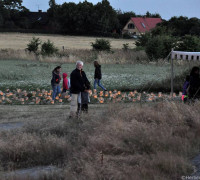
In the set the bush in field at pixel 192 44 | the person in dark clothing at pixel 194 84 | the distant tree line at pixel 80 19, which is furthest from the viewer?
the distant tree line at pixel 80 19

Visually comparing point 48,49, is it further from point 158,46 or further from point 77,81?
point 77,81

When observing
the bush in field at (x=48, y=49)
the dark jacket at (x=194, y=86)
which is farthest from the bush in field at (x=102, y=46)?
the dark jacket at (x=194, y=86)

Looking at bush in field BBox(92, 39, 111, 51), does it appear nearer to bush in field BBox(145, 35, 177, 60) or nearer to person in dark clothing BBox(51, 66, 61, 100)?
bush in field BBox(145, 35, 177, 60)

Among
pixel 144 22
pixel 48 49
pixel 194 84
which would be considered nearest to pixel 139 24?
pixel 144 22

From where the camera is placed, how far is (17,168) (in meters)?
7.35

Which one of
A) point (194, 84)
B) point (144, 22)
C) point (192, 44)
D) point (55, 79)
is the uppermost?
point (144, 22)

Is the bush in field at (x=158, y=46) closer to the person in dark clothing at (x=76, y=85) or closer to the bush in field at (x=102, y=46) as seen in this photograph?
the bush in field at (x=102, y=46)

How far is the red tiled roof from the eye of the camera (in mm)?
84500

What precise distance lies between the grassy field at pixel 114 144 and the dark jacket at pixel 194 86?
1.84 meters

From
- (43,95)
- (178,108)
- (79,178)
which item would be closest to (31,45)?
(43,95)

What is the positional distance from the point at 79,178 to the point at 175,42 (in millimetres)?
30740

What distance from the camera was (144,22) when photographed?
8912 cm

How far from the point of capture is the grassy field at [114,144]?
246 inches

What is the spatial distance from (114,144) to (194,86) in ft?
16.2
